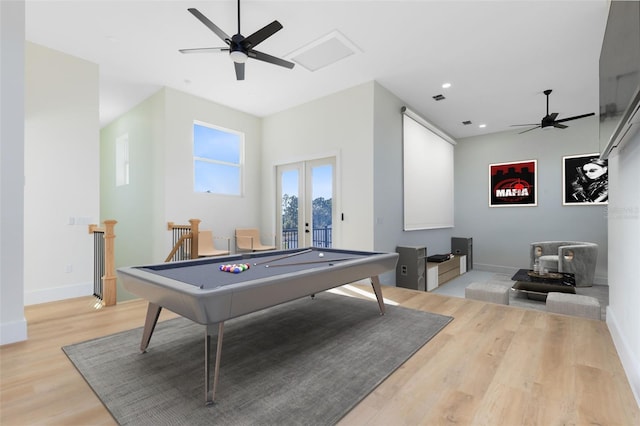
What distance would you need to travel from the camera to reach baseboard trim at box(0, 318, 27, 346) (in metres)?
2.40

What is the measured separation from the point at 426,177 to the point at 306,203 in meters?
2.78

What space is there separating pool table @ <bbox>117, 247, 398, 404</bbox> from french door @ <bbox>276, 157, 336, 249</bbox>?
8.45 ft

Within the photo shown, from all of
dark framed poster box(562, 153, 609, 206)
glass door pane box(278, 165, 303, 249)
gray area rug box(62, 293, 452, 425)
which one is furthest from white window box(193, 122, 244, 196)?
Result: dark framed poster box(562, 153, 609, 206)

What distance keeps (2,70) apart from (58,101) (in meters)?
1.80

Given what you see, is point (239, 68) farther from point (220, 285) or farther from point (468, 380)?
point (468, 380)

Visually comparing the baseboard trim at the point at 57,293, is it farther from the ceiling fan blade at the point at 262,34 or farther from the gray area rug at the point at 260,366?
the ceiling fan blade at the point at 262,34

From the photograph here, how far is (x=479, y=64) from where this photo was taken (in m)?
4.15

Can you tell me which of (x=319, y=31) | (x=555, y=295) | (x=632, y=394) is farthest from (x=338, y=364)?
(x=319, y=31)

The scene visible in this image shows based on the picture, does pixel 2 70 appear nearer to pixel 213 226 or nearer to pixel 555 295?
pixel 213 226

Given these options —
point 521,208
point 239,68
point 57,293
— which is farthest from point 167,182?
point 521,208

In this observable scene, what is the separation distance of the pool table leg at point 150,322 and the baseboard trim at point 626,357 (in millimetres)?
3055

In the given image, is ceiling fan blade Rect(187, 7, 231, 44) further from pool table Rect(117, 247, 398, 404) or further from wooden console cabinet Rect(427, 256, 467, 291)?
wooden console cabinet Rect(427, 256, 467, 291)

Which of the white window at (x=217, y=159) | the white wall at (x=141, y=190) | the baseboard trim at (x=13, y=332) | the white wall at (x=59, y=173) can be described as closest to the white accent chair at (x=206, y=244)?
the white wall at (x=141, y=190)

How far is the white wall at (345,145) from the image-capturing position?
15.5ft
